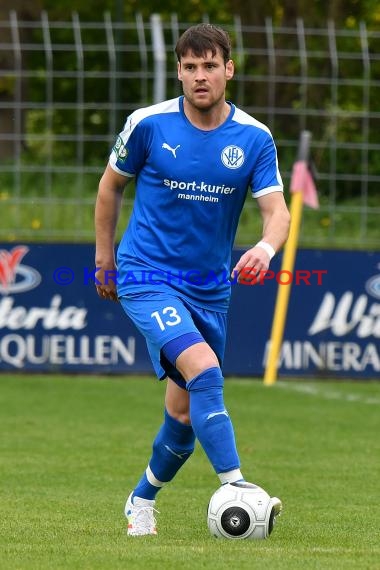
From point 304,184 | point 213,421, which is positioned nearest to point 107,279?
point 213,421

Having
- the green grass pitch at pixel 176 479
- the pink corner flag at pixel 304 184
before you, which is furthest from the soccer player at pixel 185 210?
the pink corner flag at pixel 304 184

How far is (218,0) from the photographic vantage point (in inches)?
1069

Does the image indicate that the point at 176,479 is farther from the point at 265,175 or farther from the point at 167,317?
the point at 265,175

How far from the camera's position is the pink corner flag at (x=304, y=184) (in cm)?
1466

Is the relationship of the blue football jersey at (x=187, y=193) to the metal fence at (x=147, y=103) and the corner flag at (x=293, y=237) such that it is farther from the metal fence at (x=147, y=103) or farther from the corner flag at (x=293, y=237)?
the metal fence at (x=147, y=103)

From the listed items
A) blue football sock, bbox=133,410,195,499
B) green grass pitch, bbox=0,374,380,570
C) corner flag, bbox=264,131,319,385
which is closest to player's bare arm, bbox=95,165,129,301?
blue football sock, bbox=133,410,195,499

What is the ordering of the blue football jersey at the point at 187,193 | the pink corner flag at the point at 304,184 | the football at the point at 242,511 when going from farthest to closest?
1. the pink corner flag at the point at 304,184
2. the blue football jersey at the point at 187,193
3. the football at the point at 242,511

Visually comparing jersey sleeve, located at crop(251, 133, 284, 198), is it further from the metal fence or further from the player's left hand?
the metal fence

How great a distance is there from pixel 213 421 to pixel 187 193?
3.27 ft

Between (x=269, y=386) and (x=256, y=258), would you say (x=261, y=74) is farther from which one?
(x=256, y=258)

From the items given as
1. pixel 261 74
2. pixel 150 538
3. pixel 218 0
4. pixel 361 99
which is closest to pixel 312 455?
pixel 150 538

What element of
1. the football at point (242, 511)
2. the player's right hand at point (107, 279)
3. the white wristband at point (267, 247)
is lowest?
the football at point (242, 511)

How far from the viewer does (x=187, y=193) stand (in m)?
6.05

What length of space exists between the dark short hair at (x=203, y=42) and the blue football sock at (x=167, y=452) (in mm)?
1573
